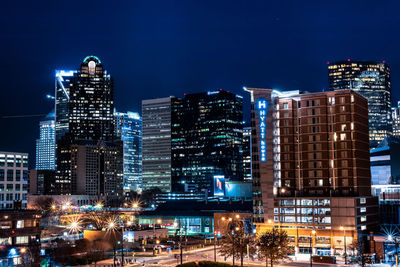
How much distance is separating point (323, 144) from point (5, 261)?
290 ft

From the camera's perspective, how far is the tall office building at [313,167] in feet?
455

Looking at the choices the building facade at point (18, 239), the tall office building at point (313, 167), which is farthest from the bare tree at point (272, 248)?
the building facade at point (18, 239)

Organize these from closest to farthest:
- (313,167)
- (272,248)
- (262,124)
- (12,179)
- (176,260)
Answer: (272,248) < (176,260) < (313,167) < (262,124) < (12,179)

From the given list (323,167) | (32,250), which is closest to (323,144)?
(323,167)

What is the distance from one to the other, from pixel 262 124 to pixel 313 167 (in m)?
19.2

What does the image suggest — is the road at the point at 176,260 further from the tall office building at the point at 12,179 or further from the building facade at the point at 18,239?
the tall office building at the point at 12,179

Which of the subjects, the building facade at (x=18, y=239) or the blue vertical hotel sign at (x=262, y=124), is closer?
the building facade at (x=18, y=239)

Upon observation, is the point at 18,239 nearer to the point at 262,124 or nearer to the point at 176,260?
the point at 176,260

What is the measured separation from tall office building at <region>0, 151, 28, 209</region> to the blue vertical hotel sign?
79.7m

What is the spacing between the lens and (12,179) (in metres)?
172

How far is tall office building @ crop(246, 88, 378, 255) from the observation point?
455 ft

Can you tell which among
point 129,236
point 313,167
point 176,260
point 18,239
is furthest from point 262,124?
point 18,239

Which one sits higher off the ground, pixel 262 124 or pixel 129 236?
pixel 262 124

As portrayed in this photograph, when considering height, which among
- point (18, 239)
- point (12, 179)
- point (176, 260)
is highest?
point (12, 179)
